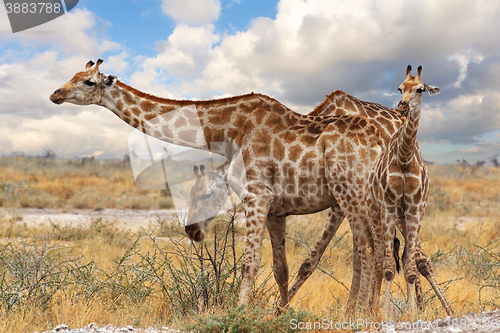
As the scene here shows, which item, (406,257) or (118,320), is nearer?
(406,257)

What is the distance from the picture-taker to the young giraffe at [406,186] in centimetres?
369

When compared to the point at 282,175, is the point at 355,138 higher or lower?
higher

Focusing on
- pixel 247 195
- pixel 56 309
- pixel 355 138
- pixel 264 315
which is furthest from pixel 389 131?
pixel 56 309

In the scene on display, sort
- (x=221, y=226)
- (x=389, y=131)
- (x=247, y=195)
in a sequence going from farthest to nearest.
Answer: (x=221, y=226) < (x=389, y=131) < (x=247, y=195)

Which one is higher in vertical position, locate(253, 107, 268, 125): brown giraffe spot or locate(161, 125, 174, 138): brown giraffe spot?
locate(253, 107, 268, 125): brown giraffe spot

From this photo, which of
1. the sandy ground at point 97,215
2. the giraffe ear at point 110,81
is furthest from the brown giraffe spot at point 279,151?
the sandy ground at point 97,215

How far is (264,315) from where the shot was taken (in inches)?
145

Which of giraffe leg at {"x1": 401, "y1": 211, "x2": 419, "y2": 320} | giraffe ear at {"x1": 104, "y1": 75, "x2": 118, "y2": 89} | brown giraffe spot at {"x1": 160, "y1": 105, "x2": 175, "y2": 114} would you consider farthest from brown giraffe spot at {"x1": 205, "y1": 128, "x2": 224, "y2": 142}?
giraffe leg at {"x1": 401, "y1": 211, "x2": 419, "y2": 320}

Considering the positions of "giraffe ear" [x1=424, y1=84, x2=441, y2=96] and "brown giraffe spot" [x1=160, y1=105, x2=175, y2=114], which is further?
"brown giraffe spot" [x1=160, y1=105, x2=175, y2=114]

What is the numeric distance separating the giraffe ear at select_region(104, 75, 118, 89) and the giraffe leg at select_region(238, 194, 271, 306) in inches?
90.0

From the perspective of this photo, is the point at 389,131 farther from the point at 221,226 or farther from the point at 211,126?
the point at 221,226

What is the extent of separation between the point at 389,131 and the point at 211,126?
2.57 metres

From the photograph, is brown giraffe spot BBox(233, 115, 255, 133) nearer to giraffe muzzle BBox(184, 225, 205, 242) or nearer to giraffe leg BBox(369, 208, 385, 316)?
giraffe muzzle BBox(184, 225, 205, 242)

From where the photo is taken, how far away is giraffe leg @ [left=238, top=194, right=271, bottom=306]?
403cm
